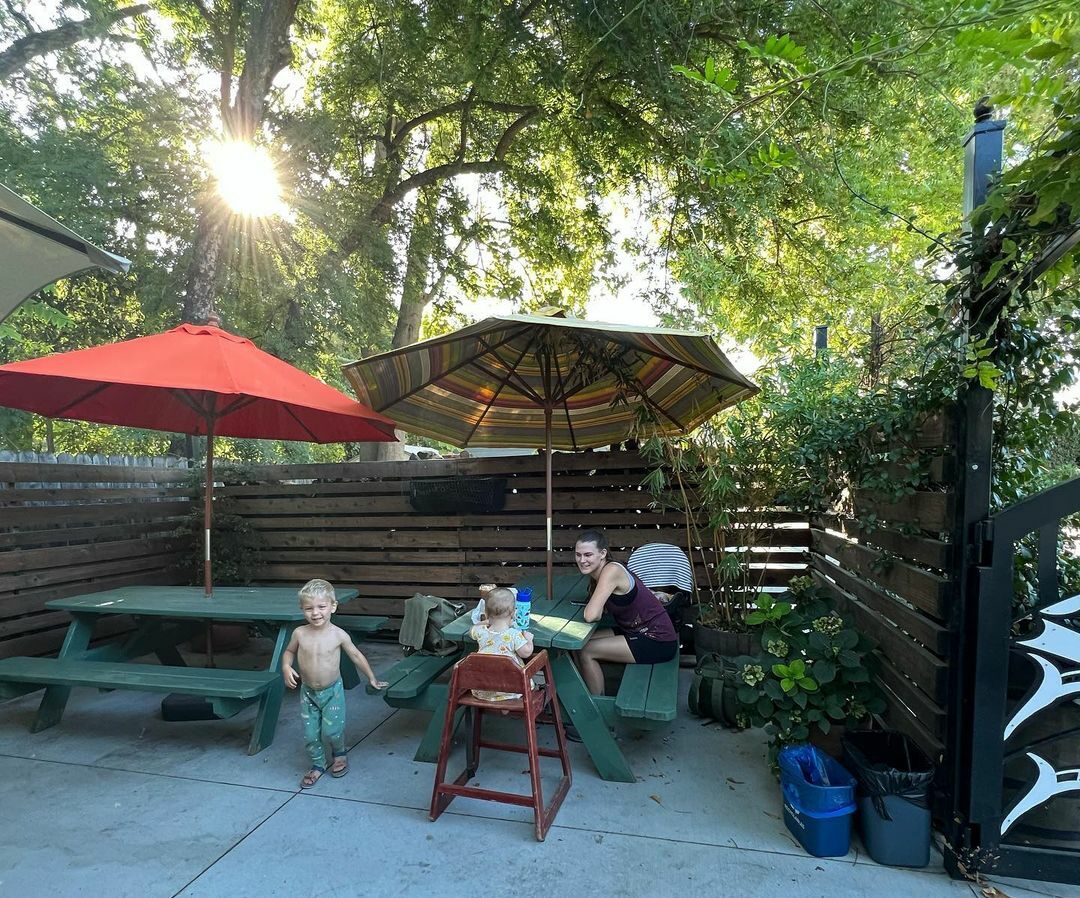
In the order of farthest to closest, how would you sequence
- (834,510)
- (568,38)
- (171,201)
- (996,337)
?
(171,201) → (568,38) → (834,510) → (996,337)

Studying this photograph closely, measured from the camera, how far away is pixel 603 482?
527cm

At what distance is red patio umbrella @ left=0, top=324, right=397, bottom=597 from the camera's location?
3250mm

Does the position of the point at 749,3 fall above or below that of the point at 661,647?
above

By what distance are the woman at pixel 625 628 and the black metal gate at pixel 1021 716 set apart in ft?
5.04

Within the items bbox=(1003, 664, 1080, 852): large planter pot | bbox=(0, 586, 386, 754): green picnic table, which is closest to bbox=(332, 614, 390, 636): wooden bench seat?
bbox=(0, 586, 386, 754): green picnic table

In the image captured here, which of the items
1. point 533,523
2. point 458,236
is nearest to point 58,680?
point 533,523

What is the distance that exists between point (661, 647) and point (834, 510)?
1.67 meters

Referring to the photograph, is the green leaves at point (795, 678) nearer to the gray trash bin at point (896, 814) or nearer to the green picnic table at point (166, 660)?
the gray trash bin at point (896, 814)

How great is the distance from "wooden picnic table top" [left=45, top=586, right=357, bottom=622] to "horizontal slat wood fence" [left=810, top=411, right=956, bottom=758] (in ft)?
10.2

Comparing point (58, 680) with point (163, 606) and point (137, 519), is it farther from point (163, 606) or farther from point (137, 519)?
point (137, 519)

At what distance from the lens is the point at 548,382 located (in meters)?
3.84

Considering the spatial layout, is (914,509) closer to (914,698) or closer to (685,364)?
(914,698)

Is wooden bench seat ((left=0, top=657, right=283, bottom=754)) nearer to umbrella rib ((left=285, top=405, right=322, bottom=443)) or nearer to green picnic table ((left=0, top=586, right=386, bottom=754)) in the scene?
green picnic table ((left=0, top=586, right=386, bottom=754))

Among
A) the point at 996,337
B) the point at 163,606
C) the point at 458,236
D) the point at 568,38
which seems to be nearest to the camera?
the point at 996,337
